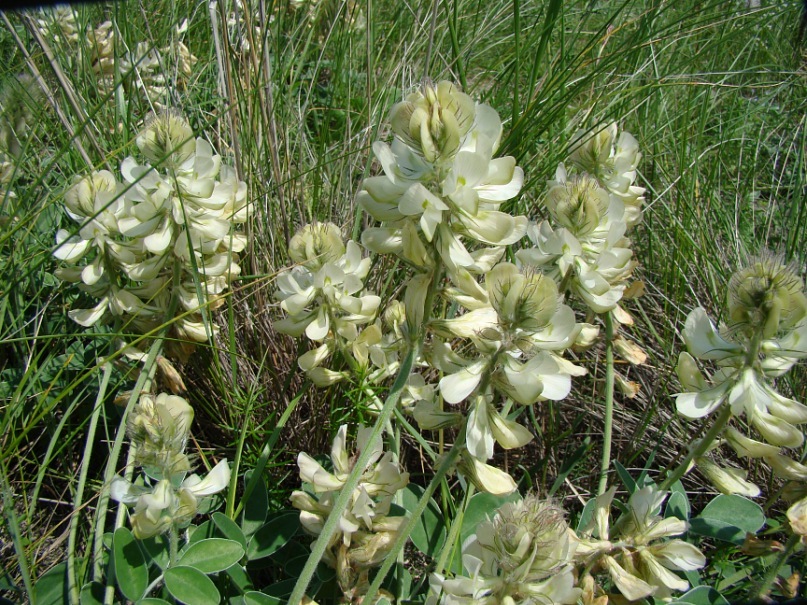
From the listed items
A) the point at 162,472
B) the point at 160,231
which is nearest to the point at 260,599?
the point at 162,472

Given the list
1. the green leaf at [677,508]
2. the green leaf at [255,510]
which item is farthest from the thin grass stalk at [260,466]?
the green leaf at [677,508]

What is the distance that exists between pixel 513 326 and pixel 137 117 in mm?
1908

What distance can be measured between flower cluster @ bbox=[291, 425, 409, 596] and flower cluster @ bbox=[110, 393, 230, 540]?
0.18 metres

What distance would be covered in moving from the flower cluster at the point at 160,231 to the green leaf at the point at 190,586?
0.49m

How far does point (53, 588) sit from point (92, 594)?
10 centimetres

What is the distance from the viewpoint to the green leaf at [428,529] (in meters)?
1.46

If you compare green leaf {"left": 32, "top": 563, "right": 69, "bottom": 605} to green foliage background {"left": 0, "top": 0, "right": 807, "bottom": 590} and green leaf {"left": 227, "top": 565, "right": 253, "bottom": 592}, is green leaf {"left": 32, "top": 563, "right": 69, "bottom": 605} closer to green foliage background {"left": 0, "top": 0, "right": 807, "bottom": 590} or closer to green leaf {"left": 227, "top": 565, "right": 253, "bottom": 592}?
green foliage background {"left": 0, "top": 0, "right": 807, "bottom": 590}

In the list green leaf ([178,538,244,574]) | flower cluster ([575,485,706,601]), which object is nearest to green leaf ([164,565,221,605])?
green leaf ([178,538,244,574])

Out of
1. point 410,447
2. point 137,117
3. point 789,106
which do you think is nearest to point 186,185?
point 410,447

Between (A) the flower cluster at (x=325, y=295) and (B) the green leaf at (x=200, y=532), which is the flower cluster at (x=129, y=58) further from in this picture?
(B) the green leaf at (x=200, y=532)

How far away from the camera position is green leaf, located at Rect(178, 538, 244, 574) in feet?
4.25

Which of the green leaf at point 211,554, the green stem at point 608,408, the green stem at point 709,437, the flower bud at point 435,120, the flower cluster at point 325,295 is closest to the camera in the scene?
the flower bud at point 435,120

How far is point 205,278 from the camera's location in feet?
5.12

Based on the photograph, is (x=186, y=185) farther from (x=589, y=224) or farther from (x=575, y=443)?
(x=575, y=443)
